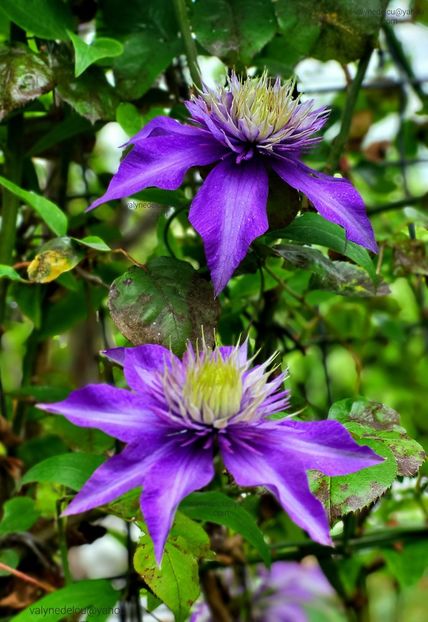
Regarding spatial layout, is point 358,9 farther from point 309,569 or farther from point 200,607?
point 309,569

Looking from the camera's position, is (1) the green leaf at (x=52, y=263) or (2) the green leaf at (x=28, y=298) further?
(2) the green leaf at (x=28, y=298)

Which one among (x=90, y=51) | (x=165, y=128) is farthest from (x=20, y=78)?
(x=165, y=128)

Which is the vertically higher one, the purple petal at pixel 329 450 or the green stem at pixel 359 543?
the purple petal at pixel 329 450

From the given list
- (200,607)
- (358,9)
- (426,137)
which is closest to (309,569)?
(200,607)

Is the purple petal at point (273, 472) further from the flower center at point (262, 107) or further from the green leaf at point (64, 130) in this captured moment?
the green leaf at point (64, 130)

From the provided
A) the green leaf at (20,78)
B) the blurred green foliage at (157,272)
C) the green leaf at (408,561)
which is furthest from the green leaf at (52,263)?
the green leaf at (408,561)

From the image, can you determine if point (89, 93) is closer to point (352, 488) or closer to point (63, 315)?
point (63, 315)

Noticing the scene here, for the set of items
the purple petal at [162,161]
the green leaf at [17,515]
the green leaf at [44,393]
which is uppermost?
the purple petal at [162,161]

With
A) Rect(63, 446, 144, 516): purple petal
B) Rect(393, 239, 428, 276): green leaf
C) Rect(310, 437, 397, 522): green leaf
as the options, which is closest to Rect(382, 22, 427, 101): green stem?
Rect(393, 239, 428, 276): green leaf
